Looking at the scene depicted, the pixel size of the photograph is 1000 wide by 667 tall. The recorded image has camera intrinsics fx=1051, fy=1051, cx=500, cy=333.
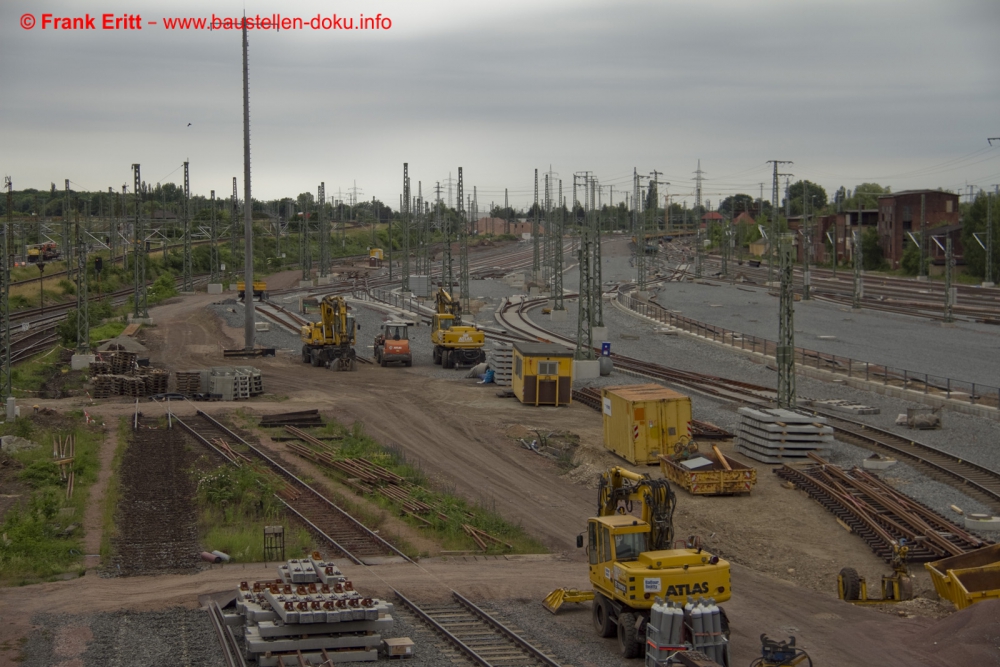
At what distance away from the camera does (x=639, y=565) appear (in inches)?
515

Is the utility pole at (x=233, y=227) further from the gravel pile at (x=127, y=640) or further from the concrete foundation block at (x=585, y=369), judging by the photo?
the gravel pile at (x=127, y=640)

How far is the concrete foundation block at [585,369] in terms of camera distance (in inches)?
→ 1569

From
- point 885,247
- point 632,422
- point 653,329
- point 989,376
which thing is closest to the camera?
point 632,422

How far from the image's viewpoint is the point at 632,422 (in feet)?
85.5

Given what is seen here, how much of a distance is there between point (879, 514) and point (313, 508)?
36.7ft

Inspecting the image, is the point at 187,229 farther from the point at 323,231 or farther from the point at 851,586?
the point at 851,586

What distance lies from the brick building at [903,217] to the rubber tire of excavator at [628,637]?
306 ft

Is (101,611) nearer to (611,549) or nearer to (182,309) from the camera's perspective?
(611,549)

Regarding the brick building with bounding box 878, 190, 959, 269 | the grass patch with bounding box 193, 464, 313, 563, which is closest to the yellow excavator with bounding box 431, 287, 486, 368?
the grass patch with bounding box 193, 464, 313, 563

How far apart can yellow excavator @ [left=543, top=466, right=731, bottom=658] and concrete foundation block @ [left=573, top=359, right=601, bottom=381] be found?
82.1 feet

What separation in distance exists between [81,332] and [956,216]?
304ft

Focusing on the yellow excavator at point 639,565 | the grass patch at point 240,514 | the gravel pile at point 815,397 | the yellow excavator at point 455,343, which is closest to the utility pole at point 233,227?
the gravel pile at point 815,397

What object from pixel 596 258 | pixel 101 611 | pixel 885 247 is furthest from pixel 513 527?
pixel 885 247

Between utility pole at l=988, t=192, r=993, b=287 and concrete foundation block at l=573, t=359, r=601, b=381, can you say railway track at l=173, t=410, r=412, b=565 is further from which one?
utility pole at l=988, t=192, r=993, b=287
